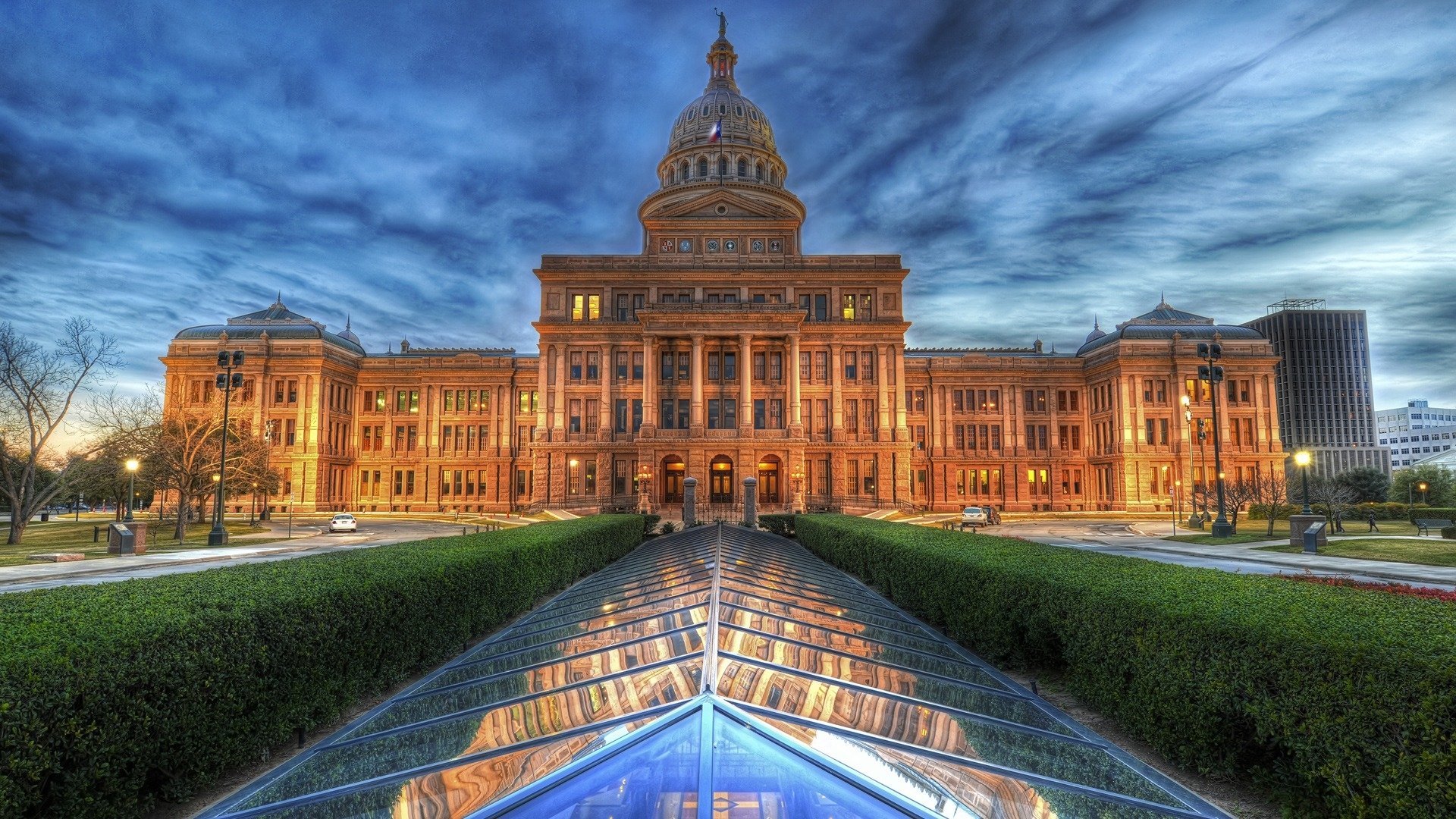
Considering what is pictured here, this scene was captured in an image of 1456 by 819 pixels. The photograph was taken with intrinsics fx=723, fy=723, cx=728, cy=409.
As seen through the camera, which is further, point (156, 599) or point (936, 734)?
point (156, 599)

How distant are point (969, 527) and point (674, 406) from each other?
24775 millimetres

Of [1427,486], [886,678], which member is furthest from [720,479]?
[1427,486]

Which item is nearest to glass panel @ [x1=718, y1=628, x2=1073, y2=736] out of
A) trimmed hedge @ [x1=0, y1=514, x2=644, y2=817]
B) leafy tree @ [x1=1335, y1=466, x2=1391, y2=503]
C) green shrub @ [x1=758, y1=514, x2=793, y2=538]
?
trimmed hedge @ [x1=0, y1=514, x2=644, y2=817]

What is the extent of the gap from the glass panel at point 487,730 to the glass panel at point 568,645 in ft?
4.24

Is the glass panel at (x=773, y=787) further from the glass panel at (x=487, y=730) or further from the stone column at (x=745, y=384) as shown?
the stone column at (x=745, y=384)

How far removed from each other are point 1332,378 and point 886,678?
537ft

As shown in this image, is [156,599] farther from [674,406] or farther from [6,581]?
[674,406]

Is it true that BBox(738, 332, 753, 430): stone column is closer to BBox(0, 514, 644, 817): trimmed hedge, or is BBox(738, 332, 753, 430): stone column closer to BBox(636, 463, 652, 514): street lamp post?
BBox(636, 463, 652, 514): street lamp post

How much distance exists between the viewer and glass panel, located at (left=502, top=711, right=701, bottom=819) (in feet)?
8.86

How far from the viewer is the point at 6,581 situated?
18172 mm

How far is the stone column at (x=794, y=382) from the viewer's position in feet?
188

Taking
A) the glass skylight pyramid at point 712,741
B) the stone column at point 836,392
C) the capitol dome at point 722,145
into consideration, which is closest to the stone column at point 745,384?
the stone column at point 836,392

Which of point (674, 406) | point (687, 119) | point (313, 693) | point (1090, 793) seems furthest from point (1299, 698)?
point (687, 119)

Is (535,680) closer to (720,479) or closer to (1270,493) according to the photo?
(720,479)
